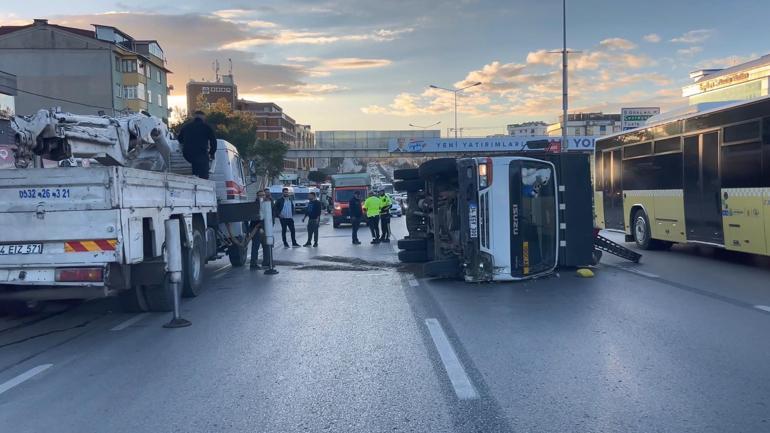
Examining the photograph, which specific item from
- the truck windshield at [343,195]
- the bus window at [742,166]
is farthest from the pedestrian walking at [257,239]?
the truck windshield at [343,195]

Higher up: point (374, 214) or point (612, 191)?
point (612, 191)

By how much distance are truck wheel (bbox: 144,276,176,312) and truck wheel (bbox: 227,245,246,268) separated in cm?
582

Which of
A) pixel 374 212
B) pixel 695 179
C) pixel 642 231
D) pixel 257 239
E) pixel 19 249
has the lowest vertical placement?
pixel 642 231

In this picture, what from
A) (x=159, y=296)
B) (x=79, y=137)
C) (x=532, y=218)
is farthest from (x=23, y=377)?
(x=532, y=218)

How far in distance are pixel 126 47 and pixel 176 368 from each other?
65.3m

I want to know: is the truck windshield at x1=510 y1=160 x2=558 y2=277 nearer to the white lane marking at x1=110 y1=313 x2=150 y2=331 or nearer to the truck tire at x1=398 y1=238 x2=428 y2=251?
the truck tire at x1=398 y1=238 x2=428 y2=251

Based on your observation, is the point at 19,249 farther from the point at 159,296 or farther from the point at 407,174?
the point at 407,174

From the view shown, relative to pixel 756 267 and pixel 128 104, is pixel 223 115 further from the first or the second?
pixel 756 267

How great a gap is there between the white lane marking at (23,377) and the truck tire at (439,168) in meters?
7.36

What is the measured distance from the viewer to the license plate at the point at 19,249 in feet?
24.7

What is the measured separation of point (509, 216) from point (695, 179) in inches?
211

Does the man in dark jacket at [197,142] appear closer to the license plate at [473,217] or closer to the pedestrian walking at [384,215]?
the license plate at [473,217]

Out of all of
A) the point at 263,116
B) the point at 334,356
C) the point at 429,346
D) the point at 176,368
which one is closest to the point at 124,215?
the point at 176,368

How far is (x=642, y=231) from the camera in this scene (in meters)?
16.7
